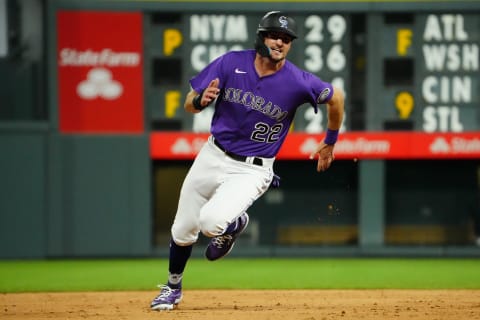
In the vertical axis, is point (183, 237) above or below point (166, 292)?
above

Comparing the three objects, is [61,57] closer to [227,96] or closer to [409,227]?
[409,227]

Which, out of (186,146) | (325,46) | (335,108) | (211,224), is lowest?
(211,224)

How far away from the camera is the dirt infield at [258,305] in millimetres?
6504

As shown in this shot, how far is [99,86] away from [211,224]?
19.4 feet

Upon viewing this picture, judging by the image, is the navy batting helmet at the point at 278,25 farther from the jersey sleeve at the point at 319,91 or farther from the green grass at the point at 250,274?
the green grass at the point at 250,274

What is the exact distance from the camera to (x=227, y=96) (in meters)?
6.44

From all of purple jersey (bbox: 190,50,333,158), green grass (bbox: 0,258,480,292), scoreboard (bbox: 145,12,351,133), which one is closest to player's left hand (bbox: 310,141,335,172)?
purple jersey (bbox: 190,50,333,158)

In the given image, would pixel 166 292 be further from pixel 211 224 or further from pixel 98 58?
pixel 98 58

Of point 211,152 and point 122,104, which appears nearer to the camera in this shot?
point 211,152

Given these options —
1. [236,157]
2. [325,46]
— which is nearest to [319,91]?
[236,157]

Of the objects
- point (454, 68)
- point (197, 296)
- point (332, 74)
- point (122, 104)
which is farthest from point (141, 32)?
point (197, 296)

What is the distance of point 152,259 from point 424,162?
340 centimetres

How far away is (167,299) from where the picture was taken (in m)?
6.81

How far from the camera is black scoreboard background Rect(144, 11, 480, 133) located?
38.1 feet
